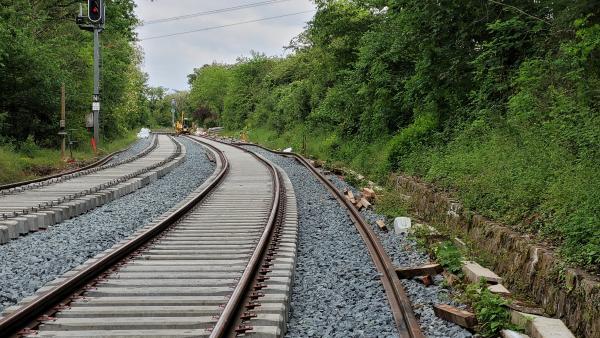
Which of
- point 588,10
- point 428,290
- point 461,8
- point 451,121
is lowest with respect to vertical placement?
point 428,290

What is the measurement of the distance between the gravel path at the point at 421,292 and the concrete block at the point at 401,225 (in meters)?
0.10

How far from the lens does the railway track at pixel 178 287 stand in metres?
4.37

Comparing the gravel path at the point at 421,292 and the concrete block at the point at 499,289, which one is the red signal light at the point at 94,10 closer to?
the gravel path at the point at 421,292

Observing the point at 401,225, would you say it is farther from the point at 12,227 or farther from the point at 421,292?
Result: the point at 12,227

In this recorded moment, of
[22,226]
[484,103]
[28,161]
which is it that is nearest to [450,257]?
[484,103]

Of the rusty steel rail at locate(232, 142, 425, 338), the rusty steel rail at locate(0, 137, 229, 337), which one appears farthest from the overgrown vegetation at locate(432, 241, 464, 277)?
the rusty steel rail at locate(0, 137, 229, 337)

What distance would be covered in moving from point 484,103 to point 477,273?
254 inches

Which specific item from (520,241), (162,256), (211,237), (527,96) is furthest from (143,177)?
(520,241)

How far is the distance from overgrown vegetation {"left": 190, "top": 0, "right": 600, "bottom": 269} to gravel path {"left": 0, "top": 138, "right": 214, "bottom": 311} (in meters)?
5.39

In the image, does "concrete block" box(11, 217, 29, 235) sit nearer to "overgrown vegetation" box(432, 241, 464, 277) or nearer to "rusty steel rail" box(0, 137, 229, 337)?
"rusty steel rail" box(0, 137, 229, 337)

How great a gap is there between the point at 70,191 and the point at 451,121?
29.5 ft

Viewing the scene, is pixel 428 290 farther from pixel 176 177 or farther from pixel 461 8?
pixel 176 177

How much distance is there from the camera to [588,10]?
7699 mm

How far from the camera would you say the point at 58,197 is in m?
11.5
